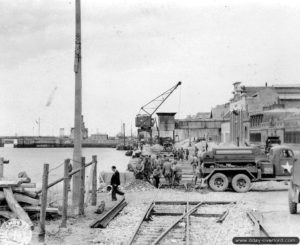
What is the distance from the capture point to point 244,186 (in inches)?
834

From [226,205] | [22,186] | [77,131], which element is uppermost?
[77,131]

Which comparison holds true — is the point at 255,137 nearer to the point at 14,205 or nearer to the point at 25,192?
the point at 25,192

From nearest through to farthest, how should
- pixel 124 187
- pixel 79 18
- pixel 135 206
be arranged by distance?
pixel 79 18
pixel 135 206
pixel 124 187

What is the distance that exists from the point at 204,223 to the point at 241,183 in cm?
772

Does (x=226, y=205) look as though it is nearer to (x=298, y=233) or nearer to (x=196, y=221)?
(x=196, y=221)

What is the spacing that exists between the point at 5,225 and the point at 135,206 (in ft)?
23.9

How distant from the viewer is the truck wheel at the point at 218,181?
21.3 meters

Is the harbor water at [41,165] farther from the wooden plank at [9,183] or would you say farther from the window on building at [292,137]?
the window on building at [292,137]

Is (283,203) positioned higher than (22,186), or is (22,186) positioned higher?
(22,186)

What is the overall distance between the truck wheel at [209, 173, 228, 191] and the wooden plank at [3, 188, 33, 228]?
424 inches

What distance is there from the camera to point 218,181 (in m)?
21.4

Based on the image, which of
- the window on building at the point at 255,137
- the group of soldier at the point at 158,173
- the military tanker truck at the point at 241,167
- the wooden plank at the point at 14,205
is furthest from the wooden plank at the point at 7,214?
the window on building at the point at 255,137

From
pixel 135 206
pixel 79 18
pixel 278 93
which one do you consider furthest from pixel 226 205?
pixel 278 93

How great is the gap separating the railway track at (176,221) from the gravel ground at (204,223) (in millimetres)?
176
